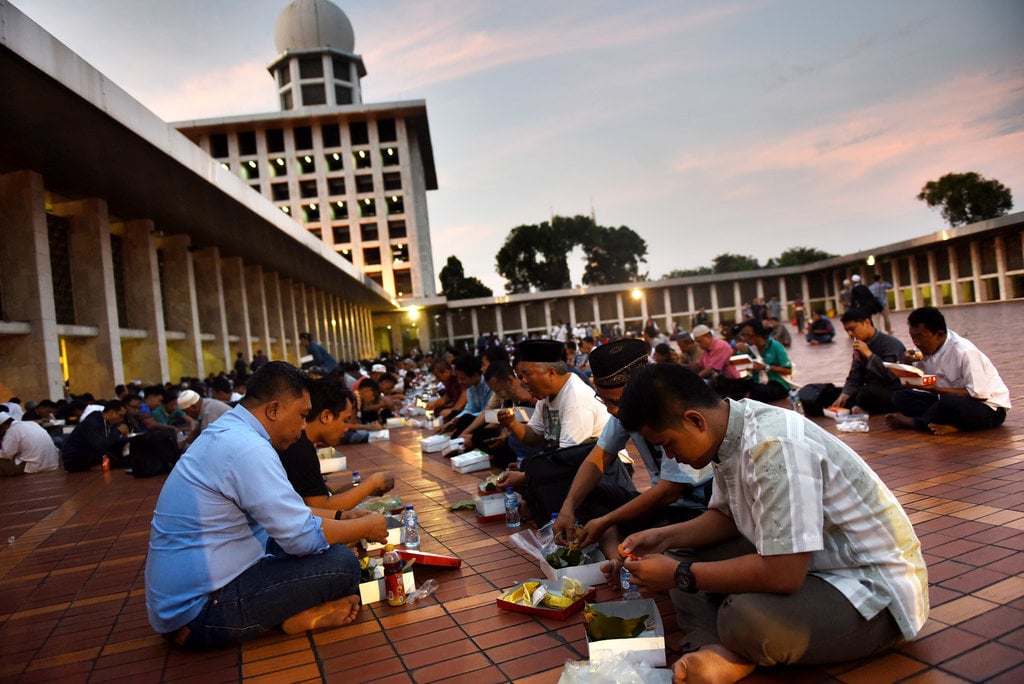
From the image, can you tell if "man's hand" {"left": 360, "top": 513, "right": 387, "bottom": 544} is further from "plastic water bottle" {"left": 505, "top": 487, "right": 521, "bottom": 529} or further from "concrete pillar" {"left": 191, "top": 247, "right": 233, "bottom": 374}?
"concrete pillar" {"left": 191, "top": 247, "right": 233, "bottom": 374}

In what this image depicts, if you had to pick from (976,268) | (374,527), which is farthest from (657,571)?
(976,268)

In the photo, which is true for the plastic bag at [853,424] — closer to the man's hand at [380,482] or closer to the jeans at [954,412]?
the jeans at [954,412]

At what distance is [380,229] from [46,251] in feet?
138

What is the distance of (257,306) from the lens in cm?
2673

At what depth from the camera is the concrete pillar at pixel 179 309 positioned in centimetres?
1986

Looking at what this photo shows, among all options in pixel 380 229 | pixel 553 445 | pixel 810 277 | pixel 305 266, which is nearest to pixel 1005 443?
pixel 553 445

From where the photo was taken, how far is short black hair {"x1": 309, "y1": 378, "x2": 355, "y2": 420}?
13.6ft

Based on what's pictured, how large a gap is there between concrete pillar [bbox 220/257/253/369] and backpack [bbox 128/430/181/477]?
15.9m

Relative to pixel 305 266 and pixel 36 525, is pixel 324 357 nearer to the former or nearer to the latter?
pixel 36 525

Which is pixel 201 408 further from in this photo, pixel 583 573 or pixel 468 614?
pixel 583 573

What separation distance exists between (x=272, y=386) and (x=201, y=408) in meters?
6.51

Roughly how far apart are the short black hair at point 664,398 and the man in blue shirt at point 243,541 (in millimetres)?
1623

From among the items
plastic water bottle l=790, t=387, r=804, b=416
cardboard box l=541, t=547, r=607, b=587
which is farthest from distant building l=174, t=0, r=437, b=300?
cardboard box l=541, t=547, r=607, b=587

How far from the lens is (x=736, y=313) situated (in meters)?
47.0
